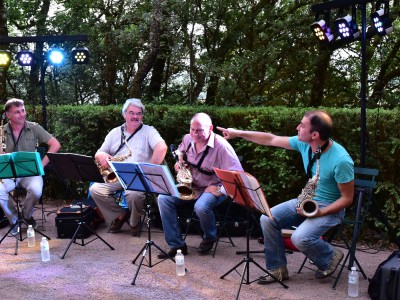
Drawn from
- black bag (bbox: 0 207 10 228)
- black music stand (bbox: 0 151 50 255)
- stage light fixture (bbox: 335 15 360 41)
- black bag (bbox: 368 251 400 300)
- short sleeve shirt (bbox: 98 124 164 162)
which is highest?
stage light fixture (bbox: 335 15 360 41)

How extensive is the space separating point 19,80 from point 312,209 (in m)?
11.1

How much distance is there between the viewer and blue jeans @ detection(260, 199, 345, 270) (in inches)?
188

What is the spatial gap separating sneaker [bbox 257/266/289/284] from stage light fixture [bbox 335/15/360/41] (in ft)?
8.58

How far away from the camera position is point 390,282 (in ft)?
14.4

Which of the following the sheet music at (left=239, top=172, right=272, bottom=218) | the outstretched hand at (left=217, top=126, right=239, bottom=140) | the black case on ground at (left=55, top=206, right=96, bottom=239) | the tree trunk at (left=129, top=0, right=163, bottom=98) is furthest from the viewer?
the tree trunk at (left=129, top=0, right=163, bottom=98)

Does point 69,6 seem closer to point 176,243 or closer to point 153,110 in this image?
point 153,110

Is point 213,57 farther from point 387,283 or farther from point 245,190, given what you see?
point 387,283

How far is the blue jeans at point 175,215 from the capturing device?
580 cm

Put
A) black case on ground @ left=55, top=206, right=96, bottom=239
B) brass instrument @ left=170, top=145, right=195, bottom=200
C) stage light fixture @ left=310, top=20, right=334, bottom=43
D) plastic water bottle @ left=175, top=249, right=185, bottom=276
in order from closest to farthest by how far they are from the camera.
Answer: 1. plastic water bottle @ left=175, top=249, right=185, bottom=276
2. brass instrument @ left=170, top=145, right=195, bottom=200
3. stage light fixture @ left=310, top=20, right=334, bottom=43
4. black case on ground @ left=55, top=206, right=96, bottom=239

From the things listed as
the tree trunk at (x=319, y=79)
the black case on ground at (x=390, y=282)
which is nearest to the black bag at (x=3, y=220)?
the black case on ground at (x=390, y=282)

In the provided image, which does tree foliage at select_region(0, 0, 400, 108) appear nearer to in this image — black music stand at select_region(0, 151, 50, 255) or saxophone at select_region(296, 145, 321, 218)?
black music stand at select_region(0, 151, 50, 255)

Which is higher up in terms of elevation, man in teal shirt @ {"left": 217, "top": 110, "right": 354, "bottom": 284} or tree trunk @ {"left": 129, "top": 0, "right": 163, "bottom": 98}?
tree trunk @ {"left": 129, "top": 0, "right": 163, "bottom": 98}

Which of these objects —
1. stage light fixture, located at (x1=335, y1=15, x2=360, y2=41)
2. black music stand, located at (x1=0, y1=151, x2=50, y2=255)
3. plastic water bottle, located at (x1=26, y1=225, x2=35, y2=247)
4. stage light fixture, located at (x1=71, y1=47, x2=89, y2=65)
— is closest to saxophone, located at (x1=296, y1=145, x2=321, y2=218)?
stage light fixture, located at (x1=335, y1=15, x2=360, y2=41)

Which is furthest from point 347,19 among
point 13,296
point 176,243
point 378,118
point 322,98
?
point 322,98
